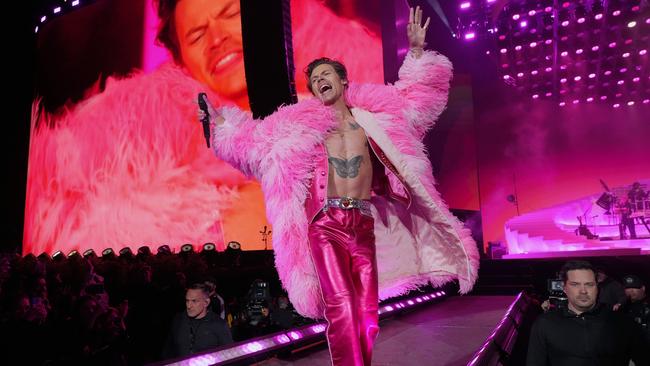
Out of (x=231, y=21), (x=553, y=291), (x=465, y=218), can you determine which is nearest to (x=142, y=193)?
(x=231, y=21)

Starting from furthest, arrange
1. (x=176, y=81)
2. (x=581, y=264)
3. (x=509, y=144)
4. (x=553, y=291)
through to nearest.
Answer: (x=509, y=144) < (x=176, y=81) < (x=553, y=291) < (x=581, y=264)

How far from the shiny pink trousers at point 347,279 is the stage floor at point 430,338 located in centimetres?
138

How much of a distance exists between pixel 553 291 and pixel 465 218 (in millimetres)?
6373

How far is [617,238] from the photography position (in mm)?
11711

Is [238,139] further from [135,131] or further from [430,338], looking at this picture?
[135,131]

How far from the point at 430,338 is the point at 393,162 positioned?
2751mm

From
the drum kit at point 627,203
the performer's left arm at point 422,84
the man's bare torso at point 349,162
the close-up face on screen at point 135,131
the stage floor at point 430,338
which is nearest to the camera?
the man's bare torso at point 349,162

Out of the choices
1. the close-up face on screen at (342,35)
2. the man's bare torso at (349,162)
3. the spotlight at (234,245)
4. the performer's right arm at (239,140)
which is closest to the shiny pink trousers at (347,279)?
the man's bare torso at (349,162)

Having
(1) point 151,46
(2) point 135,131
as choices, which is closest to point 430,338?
(2) point 135,131

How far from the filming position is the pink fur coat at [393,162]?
2551 mm

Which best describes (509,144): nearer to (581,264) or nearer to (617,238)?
(617,238)

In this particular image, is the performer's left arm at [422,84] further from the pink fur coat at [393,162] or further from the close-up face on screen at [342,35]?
the close-up face on screen at [342,35]

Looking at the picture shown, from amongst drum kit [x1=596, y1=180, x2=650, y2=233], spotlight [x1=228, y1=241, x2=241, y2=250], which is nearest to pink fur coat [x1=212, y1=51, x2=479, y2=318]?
spotlight [x1=228, y1=241, x2=241, y2=250]

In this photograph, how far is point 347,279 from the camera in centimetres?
240
